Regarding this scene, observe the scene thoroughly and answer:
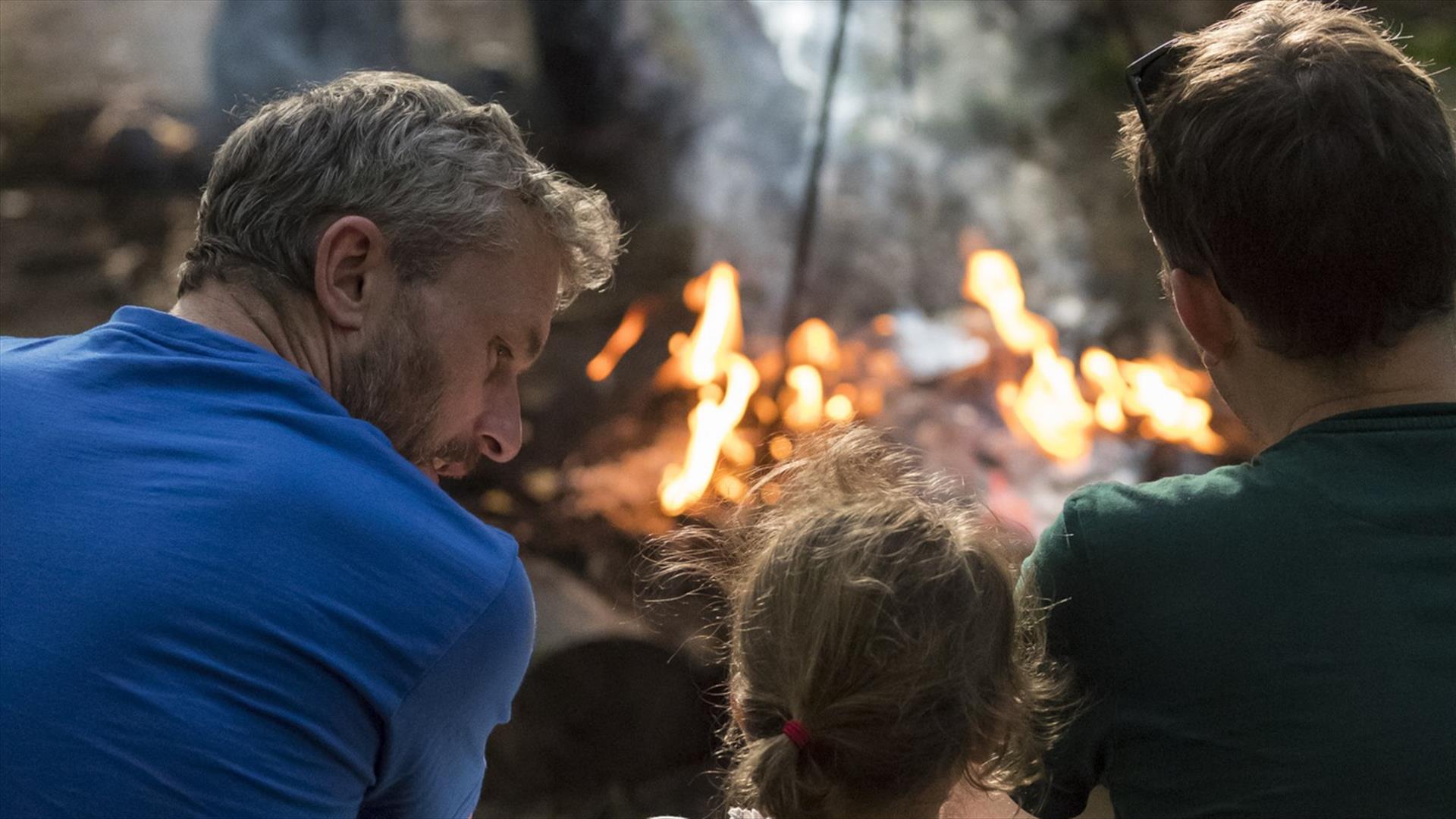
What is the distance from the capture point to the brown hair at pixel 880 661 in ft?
3.90

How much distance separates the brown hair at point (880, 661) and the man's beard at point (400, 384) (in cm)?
58

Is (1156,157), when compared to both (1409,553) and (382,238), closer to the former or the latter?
(1409,553)

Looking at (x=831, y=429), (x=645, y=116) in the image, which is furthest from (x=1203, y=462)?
(x=831, y=429)

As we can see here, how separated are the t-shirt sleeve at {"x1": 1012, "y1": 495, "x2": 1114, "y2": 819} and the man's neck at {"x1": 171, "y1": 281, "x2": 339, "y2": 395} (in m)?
0.88

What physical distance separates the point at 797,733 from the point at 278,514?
1.70 ft

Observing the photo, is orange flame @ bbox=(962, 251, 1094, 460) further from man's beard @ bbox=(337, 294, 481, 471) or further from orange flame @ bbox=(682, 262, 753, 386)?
man's beard @ bbox=(337, 294, 481, 471)

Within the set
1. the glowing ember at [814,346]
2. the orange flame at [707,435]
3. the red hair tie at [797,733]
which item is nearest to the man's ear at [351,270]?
the red hair tie at [797,733]

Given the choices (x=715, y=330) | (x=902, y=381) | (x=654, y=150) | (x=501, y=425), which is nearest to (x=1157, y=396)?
(x=902, y=381)

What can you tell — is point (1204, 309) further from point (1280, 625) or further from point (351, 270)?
point (351, 270)

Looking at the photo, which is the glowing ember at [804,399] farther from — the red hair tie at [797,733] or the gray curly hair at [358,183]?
the red hair tie at [797,733]

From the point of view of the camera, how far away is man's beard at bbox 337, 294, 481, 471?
1669 mm

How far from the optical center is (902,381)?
395 centimetres

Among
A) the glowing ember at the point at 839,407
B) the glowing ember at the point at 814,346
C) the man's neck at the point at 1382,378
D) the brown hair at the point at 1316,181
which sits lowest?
the glowing ember at the point at 839,407

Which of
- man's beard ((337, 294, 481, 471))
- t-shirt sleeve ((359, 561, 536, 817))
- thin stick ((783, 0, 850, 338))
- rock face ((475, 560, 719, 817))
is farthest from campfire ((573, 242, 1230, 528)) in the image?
t-shirt sleeve ((359, 561, 536, 817))
